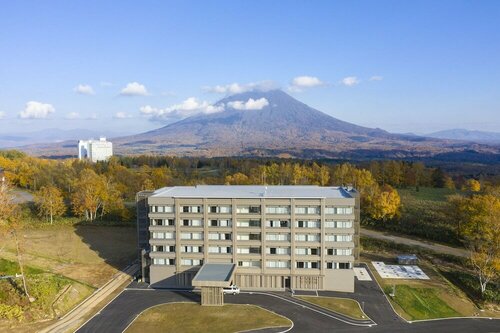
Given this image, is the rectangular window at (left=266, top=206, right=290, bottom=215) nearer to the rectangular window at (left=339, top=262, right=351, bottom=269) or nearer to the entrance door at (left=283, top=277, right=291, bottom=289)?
the entrance door at (left=283, top=277, right=291, bottom=289)

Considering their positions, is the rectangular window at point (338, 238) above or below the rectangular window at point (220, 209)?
below

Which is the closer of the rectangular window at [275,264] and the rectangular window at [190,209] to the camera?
the rectangular window at [275,264]

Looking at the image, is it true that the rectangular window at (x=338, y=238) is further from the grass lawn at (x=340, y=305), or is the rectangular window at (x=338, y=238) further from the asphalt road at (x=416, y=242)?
the asphalt road at (x=416, y=242)

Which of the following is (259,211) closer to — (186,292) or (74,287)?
(186,292)

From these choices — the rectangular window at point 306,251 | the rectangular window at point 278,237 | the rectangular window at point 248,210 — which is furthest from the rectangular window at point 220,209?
the rectangular window at point 306,251

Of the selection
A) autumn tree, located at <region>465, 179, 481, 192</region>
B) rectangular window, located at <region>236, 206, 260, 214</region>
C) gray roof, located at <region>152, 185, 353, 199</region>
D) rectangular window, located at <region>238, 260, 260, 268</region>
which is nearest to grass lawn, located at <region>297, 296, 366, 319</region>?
rectangular window, located at <region>238, 260, 260, 268</region>

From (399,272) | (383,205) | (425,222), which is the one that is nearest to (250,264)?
(399,272)

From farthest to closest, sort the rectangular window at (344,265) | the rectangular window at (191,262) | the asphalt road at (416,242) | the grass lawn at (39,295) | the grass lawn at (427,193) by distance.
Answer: the grass lawn at (427,193), the asphalt road at (416,242), the rectangular window at (191,262), the rectangular window at (344,265), the grass lawn at (39,295)
